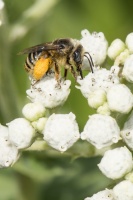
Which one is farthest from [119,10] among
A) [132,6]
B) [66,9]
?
[66,9]

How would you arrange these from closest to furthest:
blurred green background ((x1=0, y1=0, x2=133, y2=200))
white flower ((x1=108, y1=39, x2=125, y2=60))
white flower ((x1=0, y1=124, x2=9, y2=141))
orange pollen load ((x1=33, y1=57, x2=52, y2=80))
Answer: white flower ((x1=0, y1=124, x2=9, y2=141))
orange pollen load ((x1=33, y1=57, x2=52, y2=80))
white flower ((x1=108, y1=39, x2=125, y2=60))
blurred green background ((x1=0, y1=0, x2=133, y2=200))

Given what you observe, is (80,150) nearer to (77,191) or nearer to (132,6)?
(77,191)

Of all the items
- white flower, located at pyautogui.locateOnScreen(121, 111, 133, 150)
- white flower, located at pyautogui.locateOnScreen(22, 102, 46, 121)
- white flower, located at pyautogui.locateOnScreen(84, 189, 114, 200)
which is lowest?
white flower, located at pyautogui.locateOnScreen(84, 189, 114, 200)

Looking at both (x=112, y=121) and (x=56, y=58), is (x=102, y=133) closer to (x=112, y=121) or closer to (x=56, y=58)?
(x=112, y=121)

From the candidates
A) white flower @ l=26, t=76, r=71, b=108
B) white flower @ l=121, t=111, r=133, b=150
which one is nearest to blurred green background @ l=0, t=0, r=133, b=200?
white flower @ l=26, t=76, r=71, b=108

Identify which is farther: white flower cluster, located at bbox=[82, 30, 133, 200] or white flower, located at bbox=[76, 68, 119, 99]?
white flower, located at bbox=[76, 68, 119, 99]

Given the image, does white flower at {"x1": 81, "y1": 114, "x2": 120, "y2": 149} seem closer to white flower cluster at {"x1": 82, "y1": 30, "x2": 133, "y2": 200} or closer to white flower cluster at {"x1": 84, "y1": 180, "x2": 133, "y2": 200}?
white flower cluster at {"x1": 82, "y1": 30, "x2": 133, "y2": 200}

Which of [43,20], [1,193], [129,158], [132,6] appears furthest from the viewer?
[132,6]
